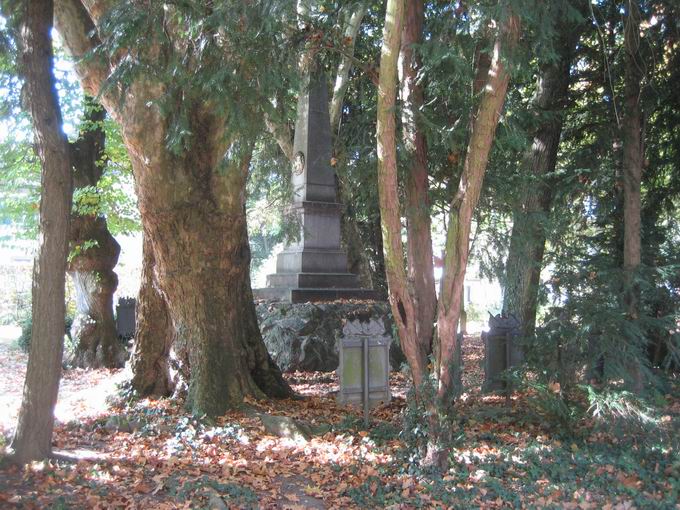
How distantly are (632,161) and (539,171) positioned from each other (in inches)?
85.8

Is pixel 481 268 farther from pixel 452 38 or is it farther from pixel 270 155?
pixel 270 155

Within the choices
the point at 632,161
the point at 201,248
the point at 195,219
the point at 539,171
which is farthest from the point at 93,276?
the point at 632,161

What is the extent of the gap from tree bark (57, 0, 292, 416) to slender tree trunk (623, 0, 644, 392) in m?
4.73

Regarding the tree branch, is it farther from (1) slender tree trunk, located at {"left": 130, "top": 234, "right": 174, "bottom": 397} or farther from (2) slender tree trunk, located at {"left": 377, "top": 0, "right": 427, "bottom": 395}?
(2) slender tree trunk, located at {"left": 377, "top": 0, "right": 427, "bottom": 395}

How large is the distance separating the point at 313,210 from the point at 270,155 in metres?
1.99

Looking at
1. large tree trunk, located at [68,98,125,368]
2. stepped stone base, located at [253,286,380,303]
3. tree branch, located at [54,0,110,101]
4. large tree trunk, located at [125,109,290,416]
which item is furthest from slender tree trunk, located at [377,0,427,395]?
large tree trunk, located at [68,98,125,368]

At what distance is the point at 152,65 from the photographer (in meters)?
6.14

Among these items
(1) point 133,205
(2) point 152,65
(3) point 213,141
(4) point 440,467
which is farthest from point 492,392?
(1) point 133,205

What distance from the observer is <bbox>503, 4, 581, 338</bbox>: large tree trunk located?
27.7ft

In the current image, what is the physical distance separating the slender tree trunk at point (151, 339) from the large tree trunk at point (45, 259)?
276cm

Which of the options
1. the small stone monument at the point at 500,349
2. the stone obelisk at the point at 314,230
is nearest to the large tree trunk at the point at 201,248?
the small stone monument at the point at 500,349

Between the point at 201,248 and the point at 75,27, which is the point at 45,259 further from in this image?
the point at 75,27

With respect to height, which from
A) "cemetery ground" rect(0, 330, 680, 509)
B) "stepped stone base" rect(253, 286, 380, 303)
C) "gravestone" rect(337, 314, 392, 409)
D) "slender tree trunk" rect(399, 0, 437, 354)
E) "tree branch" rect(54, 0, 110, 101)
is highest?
"tree branch" rect(54, 0, 110, 101)

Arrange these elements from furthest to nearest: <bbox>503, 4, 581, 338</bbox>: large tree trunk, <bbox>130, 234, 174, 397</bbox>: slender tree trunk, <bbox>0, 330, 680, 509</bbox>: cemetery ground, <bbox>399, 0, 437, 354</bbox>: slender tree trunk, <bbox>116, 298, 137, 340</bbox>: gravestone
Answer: <bbox>116, 298, 137, 340</bbox>: gravestone < <bbox>503, 4, 581, 338</bbox>: large tree trunk < <bbox>130, 234, 174, 397</bbox>: slender tree trunk < <bbox>399, 0, 437, 354</bbox>: slender tree trunk < <bbox>0, 330, 680, 509</bbox>: cemetery ground
